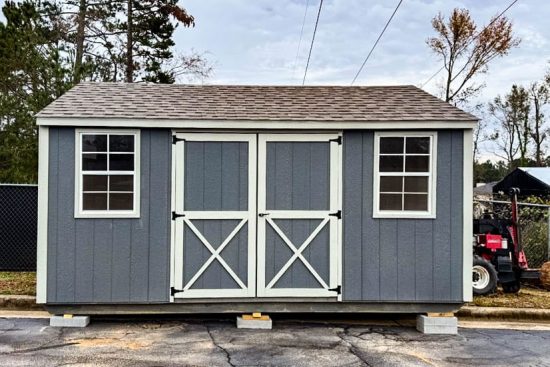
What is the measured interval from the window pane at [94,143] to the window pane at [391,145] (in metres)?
3.13

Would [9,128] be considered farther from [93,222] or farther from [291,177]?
[291,177]

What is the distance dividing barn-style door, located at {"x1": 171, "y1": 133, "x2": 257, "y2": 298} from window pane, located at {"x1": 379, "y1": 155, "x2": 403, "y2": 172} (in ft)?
4.82

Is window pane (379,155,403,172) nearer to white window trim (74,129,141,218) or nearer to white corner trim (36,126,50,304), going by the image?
white window trim (74,129,141,218)

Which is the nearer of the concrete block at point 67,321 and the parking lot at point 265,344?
the parking lot at point 265,344

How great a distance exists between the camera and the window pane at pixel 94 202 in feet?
17.9

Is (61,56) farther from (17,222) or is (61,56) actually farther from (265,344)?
(265,344)

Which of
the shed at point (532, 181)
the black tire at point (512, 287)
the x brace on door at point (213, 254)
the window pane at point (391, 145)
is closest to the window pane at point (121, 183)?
the x brace on door at point (213, 254)

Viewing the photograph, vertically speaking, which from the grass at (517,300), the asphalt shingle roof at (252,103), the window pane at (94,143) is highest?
the asphalt shingle roof at (252,103)

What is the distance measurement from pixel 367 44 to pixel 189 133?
9.60 m

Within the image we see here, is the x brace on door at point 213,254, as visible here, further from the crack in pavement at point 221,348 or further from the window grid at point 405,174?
the window grid at point 405,174

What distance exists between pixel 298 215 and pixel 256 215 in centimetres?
48

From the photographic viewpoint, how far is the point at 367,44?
1384 centimetres

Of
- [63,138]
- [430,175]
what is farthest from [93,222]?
[430,175]

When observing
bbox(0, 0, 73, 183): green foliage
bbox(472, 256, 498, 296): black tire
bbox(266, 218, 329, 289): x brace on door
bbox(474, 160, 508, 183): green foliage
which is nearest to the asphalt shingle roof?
bbox(266, 218, 329, 289): x brace on door
